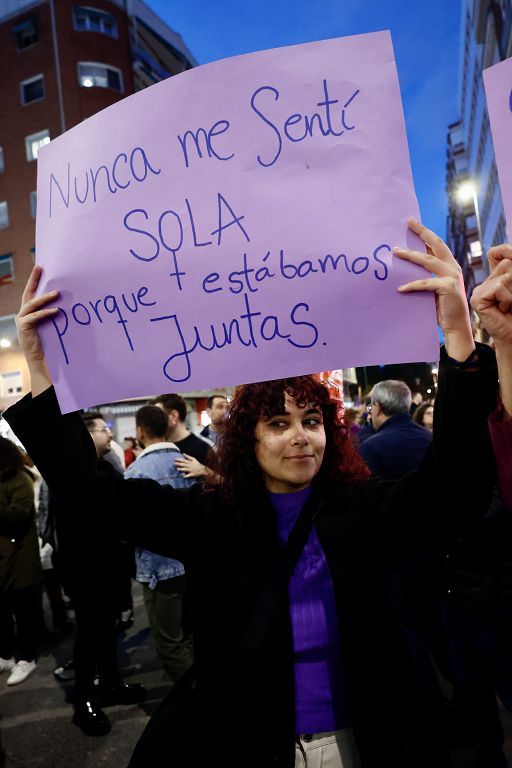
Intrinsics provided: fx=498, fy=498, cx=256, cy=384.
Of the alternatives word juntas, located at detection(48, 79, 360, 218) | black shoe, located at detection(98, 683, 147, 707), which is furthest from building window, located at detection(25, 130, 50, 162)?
word juntas, located at detection(48, 79, 360, 218)

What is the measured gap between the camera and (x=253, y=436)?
1768mm

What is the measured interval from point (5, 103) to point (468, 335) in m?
30.7

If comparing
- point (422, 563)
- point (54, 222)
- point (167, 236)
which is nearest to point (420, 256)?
point (167, 236)

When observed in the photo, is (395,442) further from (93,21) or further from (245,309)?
(93,21)

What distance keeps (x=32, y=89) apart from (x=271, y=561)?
30229 millimetres

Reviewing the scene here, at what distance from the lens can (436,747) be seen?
1.41 meters

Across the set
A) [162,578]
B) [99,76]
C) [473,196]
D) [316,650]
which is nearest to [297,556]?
[316,650]

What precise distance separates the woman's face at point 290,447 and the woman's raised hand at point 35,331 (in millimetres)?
724

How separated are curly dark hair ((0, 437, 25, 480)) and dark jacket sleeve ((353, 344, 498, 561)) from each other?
3.75 m

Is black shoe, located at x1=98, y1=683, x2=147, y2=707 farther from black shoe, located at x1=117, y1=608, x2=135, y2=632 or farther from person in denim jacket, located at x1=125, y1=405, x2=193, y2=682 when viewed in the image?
black shoe, located at x1=117, y1=608, x2=135, y2=632

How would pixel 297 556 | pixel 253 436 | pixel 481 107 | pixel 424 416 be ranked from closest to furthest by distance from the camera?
1. pixel 297 556
2. pixel 253 436
3. pixel 424 416
4. pixel 481 107

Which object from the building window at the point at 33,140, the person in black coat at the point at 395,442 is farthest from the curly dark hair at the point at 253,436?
the building window at the point at 33,140

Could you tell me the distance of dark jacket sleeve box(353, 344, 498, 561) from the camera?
1.25m

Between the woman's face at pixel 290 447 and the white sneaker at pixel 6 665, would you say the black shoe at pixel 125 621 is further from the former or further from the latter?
the woman's face at pixel 290 447
